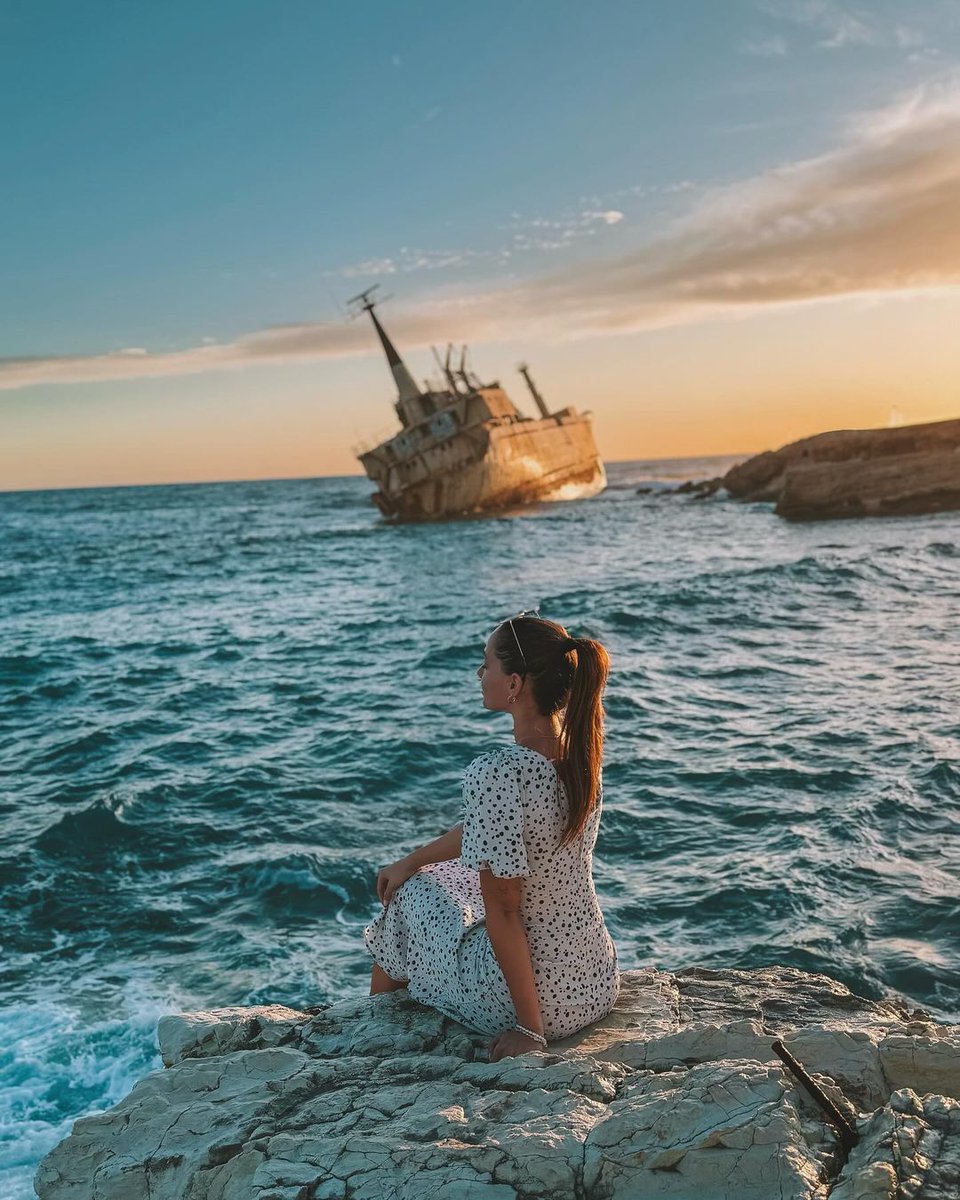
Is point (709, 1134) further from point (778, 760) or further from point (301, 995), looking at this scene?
point (778, 760)

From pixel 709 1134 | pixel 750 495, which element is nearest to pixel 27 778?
pixel 709 1134

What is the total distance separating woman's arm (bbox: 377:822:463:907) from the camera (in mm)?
3361

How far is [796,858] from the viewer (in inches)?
269

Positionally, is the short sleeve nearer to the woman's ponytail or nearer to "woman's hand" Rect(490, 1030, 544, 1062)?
the woman's ponytail

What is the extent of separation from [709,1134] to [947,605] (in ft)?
51.5

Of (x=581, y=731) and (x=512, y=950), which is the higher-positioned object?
(x=581, y=731)

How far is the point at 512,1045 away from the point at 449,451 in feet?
131

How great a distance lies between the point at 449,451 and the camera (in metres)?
42.2

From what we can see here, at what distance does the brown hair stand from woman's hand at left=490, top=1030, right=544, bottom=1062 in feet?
2.21

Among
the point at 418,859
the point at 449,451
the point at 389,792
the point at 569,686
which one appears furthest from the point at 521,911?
the point at 449,451

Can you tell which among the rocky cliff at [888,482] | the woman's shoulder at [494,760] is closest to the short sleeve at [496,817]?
the woman's shoulder at [494,760]

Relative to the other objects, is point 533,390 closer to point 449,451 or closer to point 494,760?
point 449,451

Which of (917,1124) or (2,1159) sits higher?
(917,1124)

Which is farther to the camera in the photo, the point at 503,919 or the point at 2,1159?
the point at 2,1159
